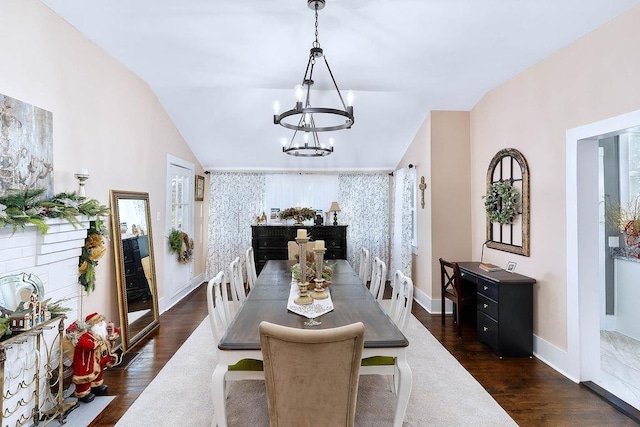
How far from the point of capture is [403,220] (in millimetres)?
5375

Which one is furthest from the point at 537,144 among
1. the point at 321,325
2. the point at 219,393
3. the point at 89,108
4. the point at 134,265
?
the point at 134,265

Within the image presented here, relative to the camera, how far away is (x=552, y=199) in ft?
9.86

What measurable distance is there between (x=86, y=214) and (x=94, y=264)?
0.46 metres

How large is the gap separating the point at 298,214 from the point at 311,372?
14.0 ft

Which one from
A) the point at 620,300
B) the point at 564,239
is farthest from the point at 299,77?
the point at 620,300

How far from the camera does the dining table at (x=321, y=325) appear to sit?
69.1 inches

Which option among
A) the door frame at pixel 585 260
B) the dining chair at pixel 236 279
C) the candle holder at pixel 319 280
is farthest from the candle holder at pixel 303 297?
the door frame at pixel 585 260

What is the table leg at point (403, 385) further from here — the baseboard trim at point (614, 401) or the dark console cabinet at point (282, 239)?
the dark console cabinet at point (282, 239)

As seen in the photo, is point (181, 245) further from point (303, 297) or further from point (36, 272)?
point (303, 297)

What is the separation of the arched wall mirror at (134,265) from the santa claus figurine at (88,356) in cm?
74

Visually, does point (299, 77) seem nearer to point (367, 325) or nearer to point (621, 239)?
point (367, 325)

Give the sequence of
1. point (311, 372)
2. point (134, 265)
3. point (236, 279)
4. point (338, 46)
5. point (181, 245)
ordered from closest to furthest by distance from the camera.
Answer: point (311, 372) < point (338, 46) < point (236, 279) < point (134, 265) < point (181, 245)

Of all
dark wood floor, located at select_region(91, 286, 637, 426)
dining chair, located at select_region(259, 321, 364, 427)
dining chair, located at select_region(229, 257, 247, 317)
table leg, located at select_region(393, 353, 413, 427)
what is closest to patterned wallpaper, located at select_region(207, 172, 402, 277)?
dark wood floor, located at select_region(91, 286, 637, 426)

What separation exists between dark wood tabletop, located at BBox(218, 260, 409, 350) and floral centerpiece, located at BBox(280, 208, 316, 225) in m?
2.51
